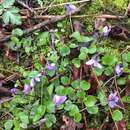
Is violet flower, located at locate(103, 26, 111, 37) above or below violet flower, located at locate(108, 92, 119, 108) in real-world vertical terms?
above

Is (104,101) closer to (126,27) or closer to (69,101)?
(69,101)

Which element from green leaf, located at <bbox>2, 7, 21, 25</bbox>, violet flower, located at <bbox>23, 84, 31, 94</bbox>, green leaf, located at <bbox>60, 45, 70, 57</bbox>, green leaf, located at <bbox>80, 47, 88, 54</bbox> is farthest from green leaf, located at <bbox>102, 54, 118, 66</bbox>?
green leaf, located at <bbox>2, 7, 21, 25</bbox>

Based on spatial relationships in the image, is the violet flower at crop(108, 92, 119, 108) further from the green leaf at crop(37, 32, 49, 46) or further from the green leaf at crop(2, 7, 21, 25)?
the green leaf at crop(2, 7, 21, 25)

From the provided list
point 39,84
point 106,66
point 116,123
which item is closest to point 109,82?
point 106,66

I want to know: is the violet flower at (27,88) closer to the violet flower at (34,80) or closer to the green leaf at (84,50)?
the violet flower at (34,80)

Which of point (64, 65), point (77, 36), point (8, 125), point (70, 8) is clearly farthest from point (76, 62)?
point (8, 125)

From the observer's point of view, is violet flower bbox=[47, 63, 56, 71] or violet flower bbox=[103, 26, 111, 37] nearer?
violet flower bbox=[47, 63, 56, 71]

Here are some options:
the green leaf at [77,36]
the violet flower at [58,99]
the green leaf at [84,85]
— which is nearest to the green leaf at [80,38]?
the green leaf at [77,36]

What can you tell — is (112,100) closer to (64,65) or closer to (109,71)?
(109,71)
